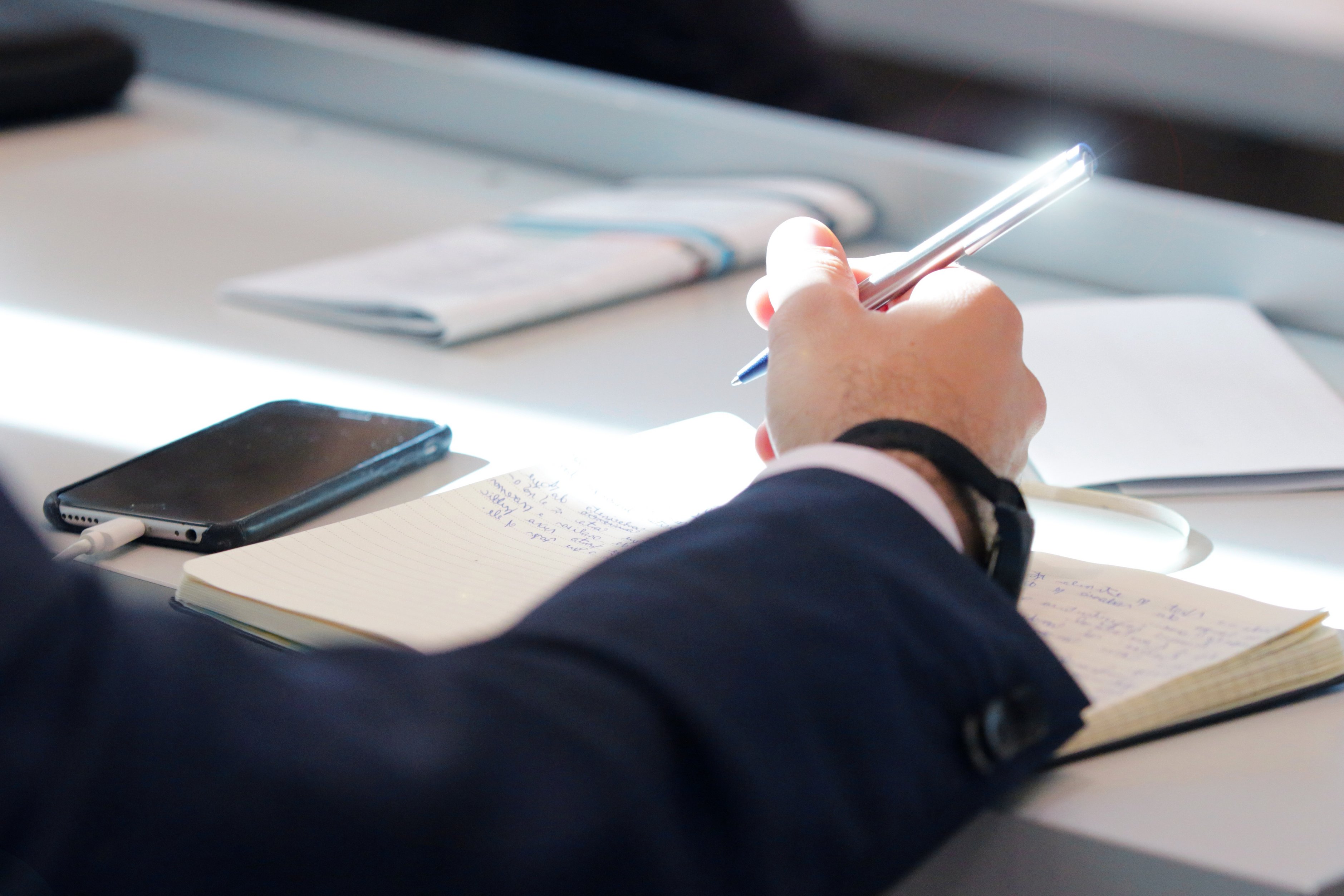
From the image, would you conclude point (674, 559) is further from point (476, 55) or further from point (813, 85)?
point (476, 55)

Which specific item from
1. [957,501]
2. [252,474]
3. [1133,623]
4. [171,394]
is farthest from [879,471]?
[171,394]

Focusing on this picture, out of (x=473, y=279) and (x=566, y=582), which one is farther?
(x=473, y=279)

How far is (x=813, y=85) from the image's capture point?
133cm

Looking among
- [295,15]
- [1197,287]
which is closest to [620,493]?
[1197,287]

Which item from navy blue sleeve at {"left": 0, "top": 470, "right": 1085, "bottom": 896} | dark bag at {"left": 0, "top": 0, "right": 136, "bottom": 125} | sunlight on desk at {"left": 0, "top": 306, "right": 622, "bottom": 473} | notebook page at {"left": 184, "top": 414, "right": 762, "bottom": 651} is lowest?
navy blue sleeve at {"left": 0, "top": 470, "right": 1085, "bottom": 896}

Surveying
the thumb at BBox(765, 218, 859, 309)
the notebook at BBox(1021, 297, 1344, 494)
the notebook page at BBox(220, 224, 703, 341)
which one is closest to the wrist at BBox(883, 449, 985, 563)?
the thumb at BBox(765, 218, 859, 309)

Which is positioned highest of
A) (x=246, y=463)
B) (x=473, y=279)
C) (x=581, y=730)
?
(x=473, y=279)

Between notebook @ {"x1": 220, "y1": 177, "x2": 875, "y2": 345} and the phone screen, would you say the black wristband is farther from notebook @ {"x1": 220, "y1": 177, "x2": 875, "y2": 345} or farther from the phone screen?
notebook @ {"x1": 220, "y1": 177, "x2": 875, "y2": 345}

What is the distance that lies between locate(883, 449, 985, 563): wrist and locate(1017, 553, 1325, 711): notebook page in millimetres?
38

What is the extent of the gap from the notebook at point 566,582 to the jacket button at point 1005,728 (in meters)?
0.03

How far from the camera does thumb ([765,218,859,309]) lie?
56 cm

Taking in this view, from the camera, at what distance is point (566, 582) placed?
0.40 m

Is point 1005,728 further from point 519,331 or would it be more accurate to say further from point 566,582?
point 519,331

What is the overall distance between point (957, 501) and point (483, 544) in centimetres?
22
